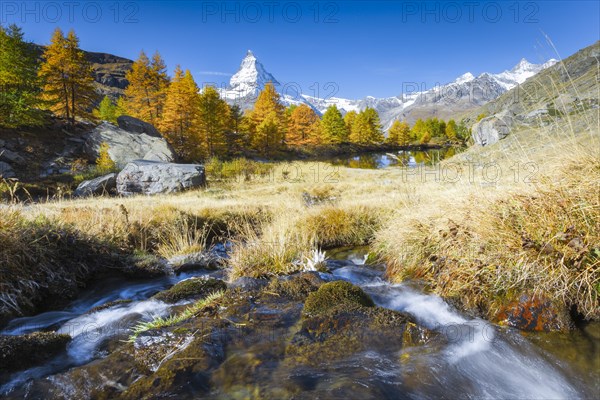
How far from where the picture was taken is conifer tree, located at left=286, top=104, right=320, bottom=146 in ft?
170

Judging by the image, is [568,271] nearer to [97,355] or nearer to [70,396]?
[70,396]

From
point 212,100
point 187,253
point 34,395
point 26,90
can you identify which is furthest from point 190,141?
point 34,395

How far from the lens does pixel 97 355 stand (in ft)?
11.0

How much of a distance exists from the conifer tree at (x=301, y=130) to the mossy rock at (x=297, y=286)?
4722cm

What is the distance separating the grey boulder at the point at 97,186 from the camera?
16.7 m

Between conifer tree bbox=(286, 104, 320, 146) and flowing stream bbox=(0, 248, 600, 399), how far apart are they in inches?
1887

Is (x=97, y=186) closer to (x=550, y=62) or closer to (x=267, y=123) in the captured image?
(x=550, y=62)

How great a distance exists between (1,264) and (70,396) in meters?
3.43

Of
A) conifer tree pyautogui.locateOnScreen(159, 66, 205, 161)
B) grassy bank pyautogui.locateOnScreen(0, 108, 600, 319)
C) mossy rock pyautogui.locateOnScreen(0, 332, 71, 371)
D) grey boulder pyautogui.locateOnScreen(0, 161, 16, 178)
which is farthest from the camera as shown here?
conifer tree pyautogui.locateOnScreen(159, 66, 205, 161)

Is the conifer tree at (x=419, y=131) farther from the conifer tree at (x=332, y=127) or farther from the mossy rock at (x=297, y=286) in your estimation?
the mossy rock at (x=297, y=286)

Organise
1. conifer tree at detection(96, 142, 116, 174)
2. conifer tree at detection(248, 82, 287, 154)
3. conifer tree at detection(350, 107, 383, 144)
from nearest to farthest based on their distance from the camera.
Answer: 1. conifer tree at detection(96, 142, 116, 174)
2. conifer tree at detection(248, 82, 287, 154)
3. conifer tree at detection(350, 107, 383, 144)

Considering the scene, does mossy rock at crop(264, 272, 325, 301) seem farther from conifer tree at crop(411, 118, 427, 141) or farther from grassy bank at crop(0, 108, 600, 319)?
conifer tree at crop(411, 118, 427, 141)

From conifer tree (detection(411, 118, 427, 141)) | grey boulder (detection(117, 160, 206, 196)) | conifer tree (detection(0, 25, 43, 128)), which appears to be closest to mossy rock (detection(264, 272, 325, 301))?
grey boulder (detection(117, 160, 206, 196))

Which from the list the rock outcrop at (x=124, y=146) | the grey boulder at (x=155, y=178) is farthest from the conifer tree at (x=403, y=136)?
the grey boulder at (x=155, y=178)
